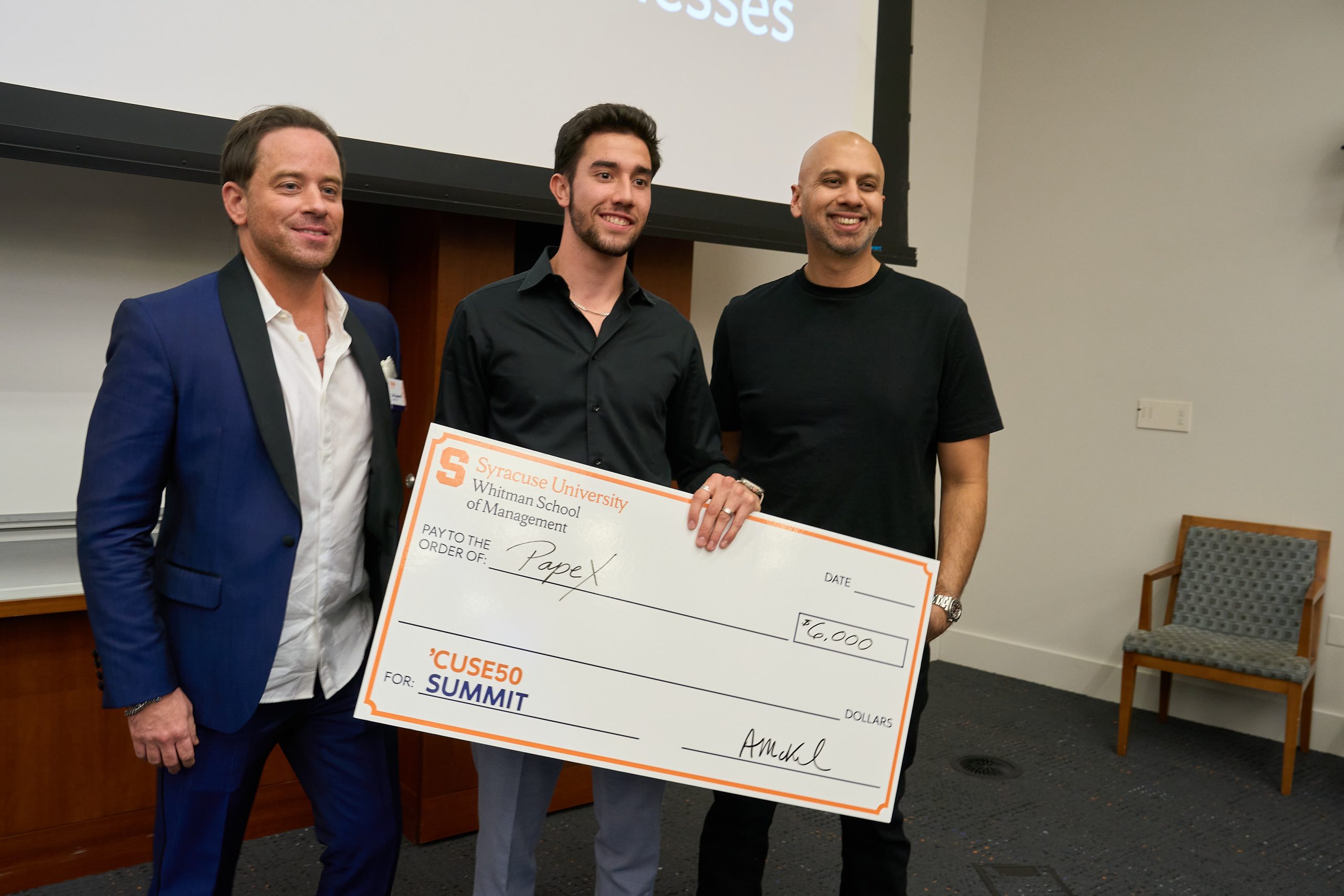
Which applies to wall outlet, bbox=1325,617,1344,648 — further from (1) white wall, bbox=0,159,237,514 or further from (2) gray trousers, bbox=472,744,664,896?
(1) white wall, bbox=0,159,237,514

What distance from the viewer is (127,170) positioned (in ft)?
6.42

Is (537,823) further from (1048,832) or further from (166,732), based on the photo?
(1048,832)

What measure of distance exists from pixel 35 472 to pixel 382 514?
49.0 inches

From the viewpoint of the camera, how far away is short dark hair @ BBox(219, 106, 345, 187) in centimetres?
142

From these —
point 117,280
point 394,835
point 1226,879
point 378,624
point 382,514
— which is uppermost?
point 117,280

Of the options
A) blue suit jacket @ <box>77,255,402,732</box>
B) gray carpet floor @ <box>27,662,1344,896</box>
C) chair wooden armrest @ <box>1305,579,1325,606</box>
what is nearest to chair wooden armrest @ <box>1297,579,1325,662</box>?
chair wooden armrest @ <box>1305,579,1325,606</box>

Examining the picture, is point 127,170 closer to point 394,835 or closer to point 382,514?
point 382,514

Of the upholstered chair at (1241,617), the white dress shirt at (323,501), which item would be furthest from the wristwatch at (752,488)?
the upholstered chair at (1241,617)

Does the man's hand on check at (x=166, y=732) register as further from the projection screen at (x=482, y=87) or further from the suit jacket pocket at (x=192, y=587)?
the projection screen at (x=482, y=87)

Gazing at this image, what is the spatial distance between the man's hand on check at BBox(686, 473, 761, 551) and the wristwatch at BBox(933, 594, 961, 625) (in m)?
0.47

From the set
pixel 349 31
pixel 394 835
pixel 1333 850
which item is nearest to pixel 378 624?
pixel 394 835

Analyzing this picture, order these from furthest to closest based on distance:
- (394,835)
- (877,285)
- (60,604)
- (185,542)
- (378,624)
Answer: (60,604)
(877,285)
(394,835)
(185,542)
(378,624)

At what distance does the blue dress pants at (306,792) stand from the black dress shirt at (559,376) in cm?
50

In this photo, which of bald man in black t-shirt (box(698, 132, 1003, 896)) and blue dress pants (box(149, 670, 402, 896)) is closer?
blue dress pants (box(149, 670, 402, 896))
